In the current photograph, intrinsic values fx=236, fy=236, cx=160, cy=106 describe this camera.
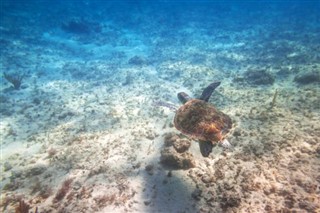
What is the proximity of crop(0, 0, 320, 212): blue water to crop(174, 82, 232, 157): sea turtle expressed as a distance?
62 cm

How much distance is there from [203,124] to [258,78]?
569 centimetres

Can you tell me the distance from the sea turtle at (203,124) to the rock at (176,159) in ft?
1.72

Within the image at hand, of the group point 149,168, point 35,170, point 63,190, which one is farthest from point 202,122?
point 35,170

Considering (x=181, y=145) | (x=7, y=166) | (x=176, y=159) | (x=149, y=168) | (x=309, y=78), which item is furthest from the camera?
(x=309, y=78)

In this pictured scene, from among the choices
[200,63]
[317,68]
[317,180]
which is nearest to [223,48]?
[200,63]

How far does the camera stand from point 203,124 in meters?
4.70

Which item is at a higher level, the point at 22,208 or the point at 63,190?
the point at 63,190

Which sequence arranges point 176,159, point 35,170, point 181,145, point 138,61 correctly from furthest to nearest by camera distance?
point 138,61
point 35,170
point 181,145
point 176,159

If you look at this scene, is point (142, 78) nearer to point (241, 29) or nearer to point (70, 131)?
point (70, 131)

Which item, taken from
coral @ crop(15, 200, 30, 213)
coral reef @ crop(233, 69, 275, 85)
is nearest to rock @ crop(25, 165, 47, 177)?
coral @ crop(15, 200, 30, 213)

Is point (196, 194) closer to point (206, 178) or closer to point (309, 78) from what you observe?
point (206, 178)

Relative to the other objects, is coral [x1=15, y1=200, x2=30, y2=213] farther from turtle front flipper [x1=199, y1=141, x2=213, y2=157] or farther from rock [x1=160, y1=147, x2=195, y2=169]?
turtle front flipper [x1=199, y1=141, x2=213, y2=157]

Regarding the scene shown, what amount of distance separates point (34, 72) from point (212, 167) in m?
11.3

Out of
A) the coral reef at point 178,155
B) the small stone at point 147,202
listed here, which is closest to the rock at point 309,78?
the coral reef at point 178,155
